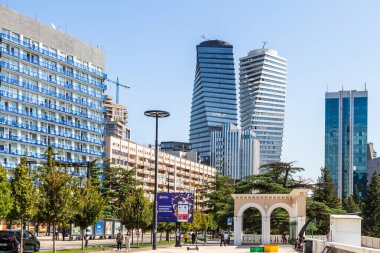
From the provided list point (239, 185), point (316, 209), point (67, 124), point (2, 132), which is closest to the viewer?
point (316, 209)

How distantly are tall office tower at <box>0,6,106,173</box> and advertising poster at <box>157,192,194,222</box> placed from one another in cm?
4584

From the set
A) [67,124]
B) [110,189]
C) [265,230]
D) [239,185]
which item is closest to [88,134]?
[67,124]

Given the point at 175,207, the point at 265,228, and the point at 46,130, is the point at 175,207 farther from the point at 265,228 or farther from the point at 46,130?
the point at 46,130

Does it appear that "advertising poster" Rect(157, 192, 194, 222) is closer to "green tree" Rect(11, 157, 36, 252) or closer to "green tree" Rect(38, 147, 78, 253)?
"green tree" Rect(38, 147, 78, 253)

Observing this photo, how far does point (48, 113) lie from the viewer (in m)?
113

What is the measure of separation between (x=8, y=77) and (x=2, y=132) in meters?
8.78

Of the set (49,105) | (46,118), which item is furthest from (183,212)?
(49,105)

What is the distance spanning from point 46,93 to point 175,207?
63.4 m

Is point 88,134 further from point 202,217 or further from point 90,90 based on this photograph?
point 202,217

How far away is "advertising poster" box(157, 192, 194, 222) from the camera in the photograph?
53938 millimetres

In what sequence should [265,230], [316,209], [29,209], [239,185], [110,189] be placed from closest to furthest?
1. [29,209]
2. [265,230]
3. [316,209]
4. [239,185]
5. [110,189]

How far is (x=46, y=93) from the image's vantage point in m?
112

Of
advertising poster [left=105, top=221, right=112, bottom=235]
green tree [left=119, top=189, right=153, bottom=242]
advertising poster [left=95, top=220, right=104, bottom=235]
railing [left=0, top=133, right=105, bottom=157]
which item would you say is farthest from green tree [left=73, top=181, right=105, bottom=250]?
railing [left=0, top=133, right=105, bottom=157]

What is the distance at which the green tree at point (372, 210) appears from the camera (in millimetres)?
112000
